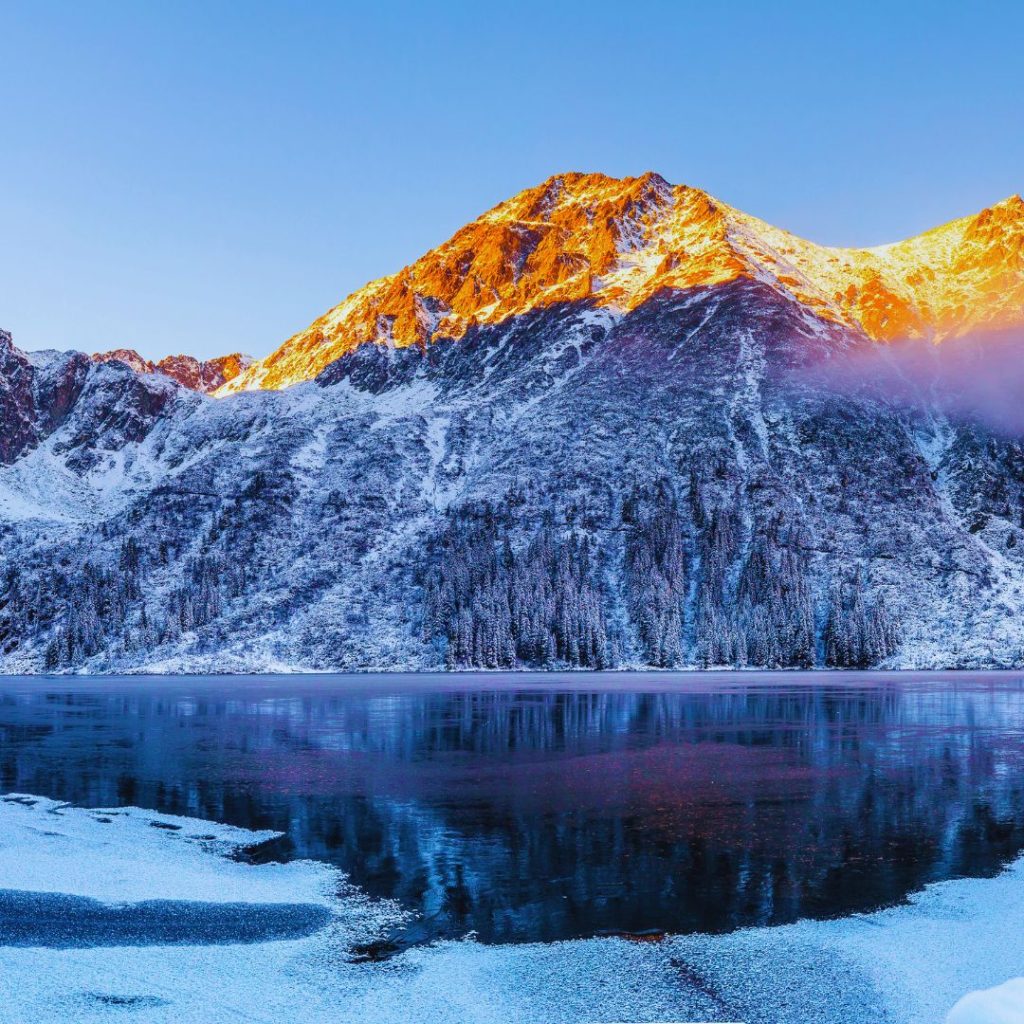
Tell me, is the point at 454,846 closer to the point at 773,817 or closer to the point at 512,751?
the point at 773,817

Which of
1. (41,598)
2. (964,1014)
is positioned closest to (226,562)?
(41,598)

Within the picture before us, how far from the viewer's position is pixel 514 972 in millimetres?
Result: 15164

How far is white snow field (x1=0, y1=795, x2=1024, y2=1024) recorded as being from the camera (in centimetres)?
1356

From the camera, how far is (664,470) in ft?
624

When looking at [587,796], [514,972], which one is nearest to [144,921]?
[514,972]

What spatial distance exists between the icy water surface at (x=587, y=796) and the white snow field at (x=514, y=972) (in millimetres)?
1129

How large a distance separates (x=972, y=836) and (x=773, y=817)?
5.41m

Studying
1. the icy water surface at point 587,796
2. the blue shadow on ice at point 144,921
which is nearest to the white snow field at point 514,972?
the blue shadow on ice at point 144,921

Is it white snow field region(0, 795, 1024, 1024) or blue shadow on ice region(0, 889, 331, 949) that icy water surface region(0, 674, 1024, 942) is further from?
blue shadow on ice region(0, 889, 331, 949)

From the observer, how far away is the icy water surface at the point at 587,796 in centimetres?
1970

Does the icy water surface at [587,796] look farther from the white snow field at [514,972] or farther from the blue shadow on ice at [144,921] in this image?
the blue shadow on ice at [144,921]

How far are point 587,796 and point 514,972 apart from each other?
55.4ft

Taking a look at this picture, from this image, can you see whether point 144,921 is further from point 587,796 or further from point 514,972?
point 587,796

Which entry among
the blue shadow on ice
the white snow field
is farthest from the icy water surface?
the blue shadow on ice
